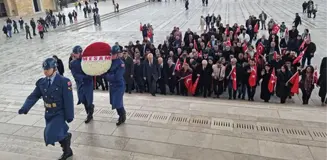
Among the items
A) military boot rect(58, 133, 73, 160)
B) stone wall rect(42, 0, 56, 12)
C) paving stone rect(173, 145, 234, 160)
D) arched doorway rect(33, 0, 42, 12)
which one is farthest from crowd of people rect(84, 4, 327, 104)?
stone wall rect(42, 0, 56, 12)

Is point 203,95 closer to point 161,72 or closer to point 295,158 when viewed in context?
point 161,72

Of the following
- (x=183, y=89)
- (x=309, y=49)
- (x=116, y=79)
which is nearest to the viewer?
(x=116, y=79)

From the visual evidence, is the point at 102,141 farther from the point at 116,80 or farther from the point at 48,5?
the point at 48,5

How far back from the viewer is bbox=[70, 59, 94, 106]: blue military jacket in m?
5.75

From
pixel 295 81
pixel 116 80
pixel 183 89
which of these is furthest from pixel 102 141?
pixel 295 81

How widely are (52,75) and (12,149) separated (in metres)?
1.91

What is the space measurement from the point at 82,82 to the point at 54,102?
1451mm

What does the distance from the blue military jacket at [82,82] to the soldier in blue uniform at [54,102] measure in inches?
47.6

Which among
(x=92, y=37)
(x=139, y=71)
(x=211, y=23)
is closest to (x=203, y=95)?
(x=139, y=71)

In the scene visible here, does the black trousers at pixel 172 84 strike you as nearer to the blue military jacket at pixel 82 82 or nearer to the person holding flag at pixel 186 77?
the person holding flag at pixel 186 77

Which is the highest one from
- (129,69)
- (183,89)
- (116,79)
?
(116,79)

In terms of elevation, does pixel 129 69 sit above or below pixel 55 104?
below

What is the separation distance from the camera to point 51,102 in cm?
452

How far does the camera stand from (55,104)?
453cm
